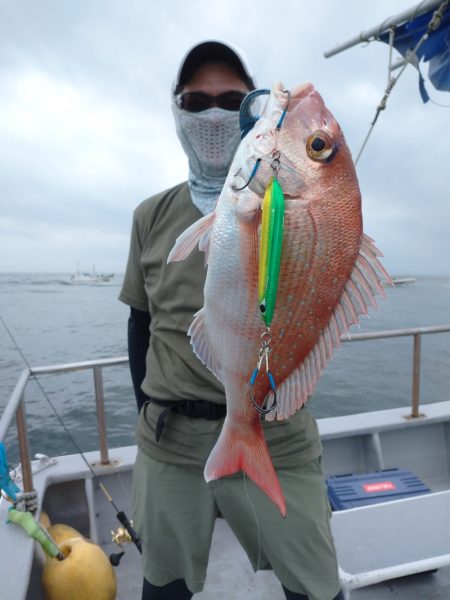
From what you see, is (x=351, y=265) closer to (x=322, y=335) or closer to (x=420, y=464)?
(x=322, y=335)

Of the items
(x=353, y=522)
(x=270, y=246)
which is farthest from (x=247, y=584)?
(x=270, y=246)

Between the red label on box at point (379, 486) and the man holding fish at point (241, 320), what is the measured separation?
1.65m

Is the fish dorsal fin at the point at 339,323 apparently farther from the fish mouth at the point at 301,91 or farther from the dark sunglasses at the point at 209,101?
the dark sunglasses at the point at 209,101

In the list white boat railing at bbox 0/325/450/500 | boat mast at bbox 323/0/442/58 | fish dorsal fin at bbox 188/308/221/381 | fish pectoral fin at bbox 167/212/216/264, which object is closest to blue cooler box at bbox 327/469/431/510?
white boat railing at bbox 0/325/450/500

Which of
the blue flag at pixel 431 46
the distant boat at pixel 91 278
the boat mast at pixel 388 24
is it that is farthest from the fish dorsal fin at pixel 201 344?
the distant boat at pixel 91 278

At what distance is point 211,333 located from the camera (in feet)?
4.49

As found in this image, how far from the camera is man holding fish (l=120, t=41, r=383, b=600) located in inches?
47.4

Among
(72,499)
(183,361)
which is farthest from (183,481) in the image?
(72,499)

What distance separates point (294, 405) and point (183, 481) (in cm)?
A: 62

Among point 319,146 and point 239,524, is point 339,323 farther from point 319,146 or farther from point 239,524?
point 239,524

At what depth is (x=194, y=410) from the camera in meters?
1.64

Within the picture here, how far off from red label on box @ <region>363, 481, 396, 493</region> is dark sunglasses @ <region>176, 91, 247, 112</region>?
2.78 metres

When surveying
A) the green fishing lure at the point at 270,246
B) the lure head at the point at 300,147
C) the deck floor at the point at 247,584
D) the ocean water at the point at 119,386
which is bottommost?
the ocean water at the point at 119,386

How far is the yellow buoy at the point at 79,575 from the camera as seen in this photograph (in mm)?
2328
